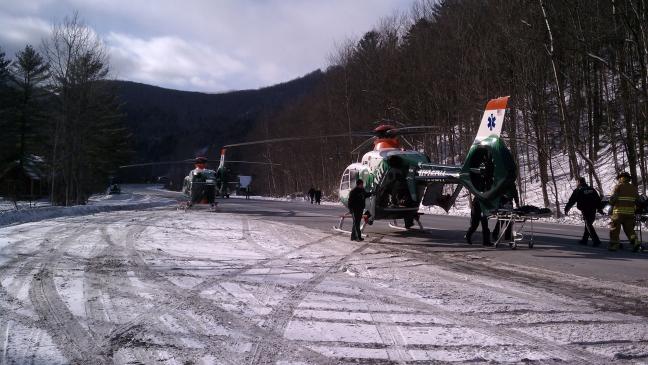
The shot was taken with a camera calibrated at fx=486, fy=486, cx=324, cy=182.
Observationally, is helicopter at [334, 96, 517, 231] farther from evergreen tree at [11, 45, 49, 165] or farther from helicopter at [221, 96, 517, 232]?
evergreen tree at [11, 45, 49, 165]

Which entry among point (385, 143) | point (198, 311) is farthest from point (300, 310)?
point (385, 143)

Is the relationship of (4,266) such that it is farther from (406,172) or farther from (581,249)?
(581,249)

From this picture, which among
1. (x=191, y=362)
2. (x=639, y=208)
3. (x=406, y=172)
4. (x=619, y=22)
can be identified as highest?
(x=619, y=22)

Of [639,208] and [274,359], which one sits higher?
[639,208]

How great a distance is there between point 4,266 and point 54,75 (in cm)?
2828

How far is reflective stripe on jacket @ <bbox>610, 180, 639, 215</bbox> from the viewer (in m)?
11.3

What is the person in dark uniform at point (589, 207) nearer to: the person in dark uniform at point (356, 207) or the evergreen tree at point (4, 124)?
the person in dark uniform at point (356, 207)

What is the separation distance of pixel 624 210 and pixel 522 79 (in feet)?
53.4

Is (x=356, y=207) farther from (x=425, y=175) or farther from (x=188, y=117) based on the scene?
(x=188, y=117)

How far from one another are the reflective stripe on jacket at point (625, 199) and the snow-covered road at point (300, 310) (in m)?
4.02

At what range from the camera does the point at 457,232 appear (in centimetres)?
1608

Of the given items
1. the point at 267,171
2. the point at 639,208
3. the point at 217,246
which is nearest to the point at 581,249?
the point at 639,208

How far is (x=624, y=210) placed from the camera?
1133 cm

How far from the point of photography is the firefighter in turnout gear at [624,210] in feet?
37.1
